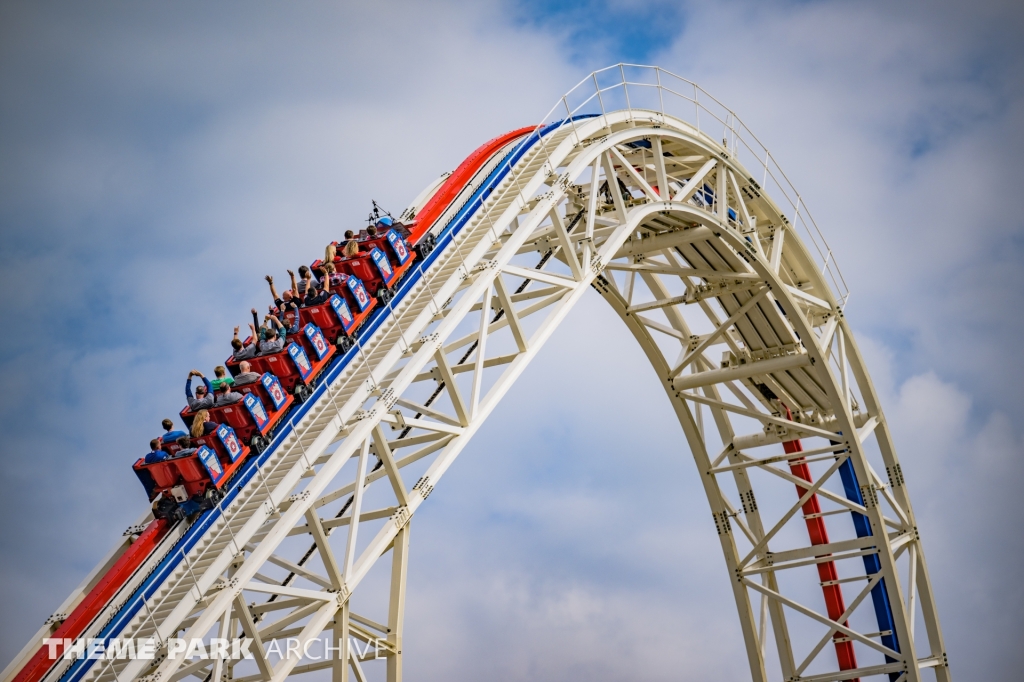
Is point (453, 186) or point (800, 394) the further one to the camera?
point (800, 394)

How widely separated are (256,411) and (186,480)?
1469 mm

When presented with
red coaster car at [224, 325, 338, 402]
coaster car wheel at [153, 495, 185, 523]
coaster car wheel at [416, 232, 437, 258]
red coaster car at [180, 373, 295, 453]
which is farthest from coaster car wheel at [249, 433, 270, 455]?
coaster car wheel at [416, 232, 437, 258]

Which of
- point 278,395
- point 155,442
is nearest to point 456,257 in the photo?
point 278,395

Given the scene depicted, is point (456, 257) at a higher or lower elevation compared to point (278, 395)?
higher

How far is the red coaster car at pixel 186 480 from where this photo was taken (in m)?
13.2

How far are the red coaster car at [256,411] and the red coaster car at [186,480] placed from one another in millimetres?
536

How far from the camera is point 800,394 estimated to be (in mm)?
22344

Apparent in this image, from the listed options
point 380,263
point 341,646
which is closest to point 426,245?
point 380,263

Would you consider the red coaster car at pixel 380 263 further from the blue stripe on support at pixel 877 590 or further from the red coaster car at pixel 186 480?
the blue stripe on support at pixel 877 590

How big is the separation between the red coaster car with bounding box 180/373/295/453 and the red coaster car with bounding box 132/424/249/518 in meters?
0.54

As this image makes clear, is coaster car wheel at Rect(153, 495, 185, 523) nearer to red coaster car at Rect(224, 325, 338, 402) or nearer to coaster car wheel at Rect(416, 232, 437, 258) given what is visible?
red coaster car at Rect(224, 325, 338, 402)

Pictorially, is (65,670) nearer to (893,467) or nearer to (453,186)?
(453,186)

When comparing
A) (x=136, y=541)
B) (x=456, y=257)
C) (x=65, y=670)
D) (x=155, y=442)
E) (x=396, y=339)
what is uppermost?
(x=456, y=257)

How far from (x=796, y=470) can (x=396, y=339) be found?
13.2 m
